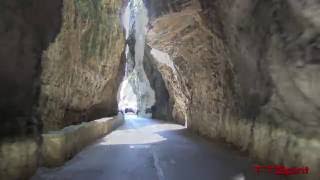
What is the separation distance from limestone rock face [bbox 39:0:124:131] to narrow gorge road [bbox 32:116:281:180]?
227 centimetres

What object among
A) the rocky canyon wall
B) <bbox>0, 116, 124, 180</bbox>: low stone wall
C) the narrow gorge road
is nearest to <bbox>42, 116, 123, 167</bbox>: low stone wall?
<bbox>0, 116, 124, 180</bbox>: low stone wall

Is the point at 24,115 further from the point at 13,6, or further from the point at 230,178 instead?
the point at 230,178

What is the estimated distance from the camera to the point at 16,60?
20.2ft

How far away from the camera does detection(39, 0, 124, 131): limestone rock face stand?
11867 millimetres

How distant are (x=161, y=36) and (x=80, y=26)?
136 inches

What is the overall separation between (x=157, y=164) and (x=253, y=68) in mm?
3232

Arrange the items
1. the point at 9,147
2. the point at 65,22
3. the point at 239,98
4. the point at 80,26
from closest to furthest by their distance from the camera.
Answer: the point at 9,147
the point at 239,98
the point at 65,22
the point at 80,26

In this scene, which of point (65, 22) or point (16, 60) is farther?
point (65, 22)

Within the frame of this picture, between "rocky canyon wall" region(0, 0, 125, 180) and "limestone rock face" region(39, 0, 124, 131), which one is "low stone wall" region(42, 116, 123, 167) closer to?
"rocky canyon wall" region(0, 0, 125, 180)

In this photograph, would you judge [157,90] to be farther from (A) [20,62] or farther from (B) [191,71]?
(A) [20,62]

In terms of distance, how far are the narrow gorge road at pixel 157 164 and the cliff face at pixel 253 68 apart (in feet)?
2.11

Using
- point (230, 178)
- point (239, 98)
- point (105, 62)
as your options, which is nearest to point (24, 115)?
point (230, 178)

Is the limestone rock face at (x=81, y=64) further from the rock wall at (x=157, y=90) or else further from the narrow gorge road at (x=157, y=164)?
the rock wall at (x=157, y=90)

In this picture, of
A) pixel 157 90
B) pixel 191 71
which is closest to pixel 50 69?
pixel 191 71
